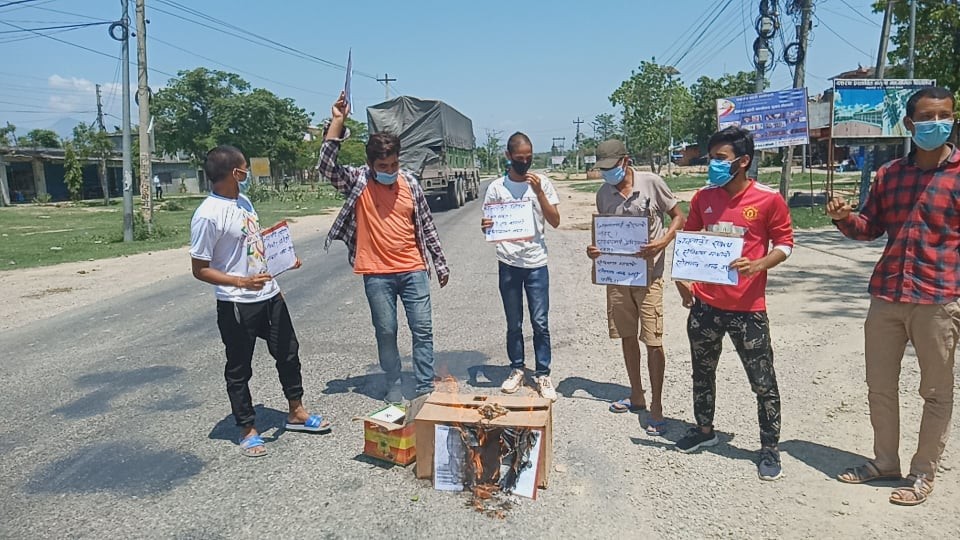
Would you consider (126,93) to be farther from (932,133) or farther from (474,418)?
(932,133)

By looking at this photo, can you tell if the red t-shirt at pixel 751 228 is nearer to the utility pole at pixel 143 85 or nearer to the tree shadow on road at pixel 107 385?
the tree shadow on road at pixel 107 385

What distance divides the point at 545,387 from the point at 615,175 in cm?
170

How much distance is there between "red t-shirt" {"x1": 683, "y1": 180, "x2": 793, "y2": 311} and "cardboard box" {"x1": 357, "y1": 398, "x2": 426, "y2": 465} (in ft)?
6.12

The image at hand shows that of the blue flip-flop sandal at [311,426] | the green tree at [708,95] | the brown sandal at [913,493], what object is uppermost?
the green tree at [708,95]

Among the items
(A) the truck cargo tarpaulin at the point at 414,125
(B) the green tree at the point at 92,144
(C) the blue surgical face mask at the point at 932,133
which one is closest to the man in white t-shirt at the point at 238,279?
(C) the blue surgical face mask at the point at 932,133

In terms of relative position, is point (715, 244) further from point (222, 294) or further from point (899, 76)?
point (899, 76)

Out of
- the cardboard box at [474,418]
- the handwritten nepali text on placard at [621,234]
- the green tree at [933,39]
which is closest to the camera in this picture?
the cardboard box at [474,418]

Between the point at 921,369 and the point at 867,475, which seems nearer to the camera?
the point at 921,369

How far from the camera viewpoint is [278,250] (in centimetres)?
436

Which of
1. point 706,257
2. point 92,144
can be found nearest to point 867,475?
point 706,257

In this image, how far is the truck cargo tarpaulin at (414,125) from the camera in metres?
23.6

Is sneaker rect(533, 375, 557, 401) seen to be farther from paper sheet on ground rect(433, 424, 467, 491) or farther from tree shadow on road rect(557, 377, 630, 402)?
paper sheet on ground rect(433, 424, 467, 491)

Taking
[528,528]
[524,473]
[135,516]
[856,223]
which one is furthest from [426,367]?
[856,223]

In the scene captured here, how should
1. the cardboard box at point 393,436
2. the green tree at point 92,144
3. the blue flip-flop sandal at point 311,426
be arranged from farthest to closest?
the green tree at point 92,144 < the blue flip-flop sandal at point 311,426 < the cardboard box at point 393,436
